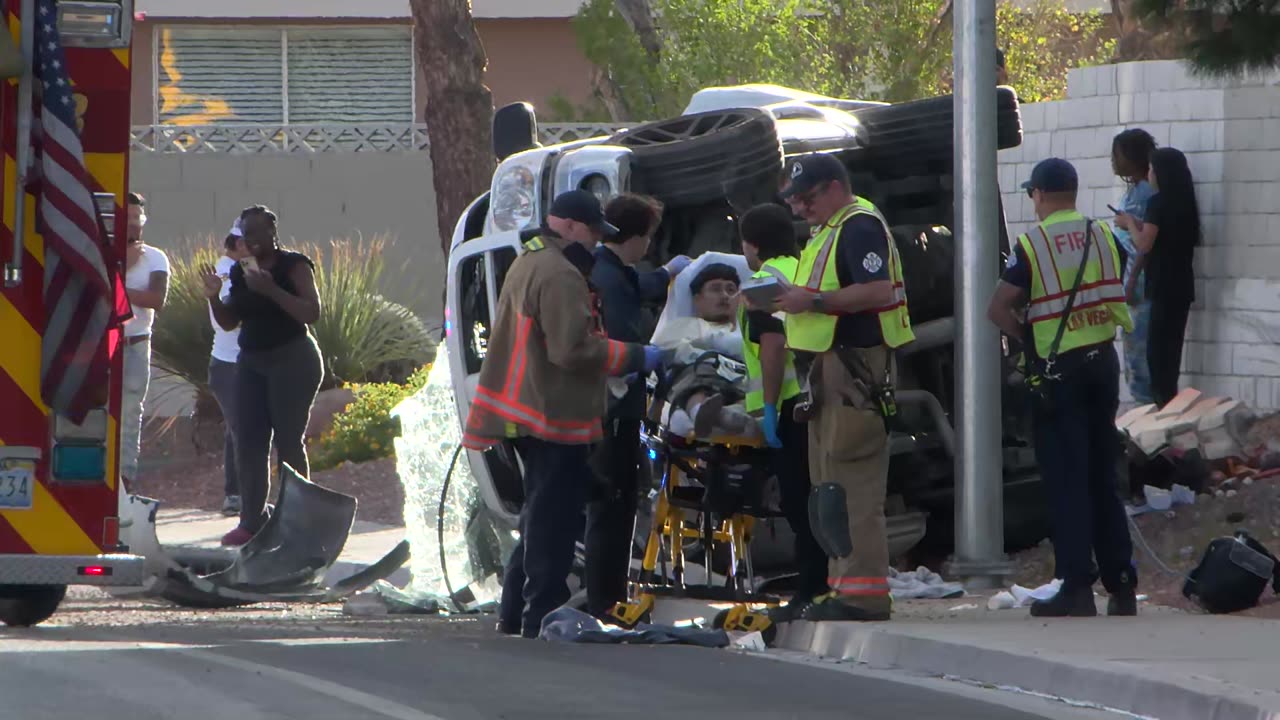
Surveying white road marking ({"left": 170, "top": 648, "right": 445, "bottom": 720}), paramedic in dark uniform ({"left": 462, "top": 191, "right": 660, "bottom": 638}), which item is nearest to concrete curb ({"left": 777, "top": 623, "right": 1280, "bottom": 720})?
paramedic in dark uniform ({"left": 462, "top": 191, "right": 660, "bottom": 638})

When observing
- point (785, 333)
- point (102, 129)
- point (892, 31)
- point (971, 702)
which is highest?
point (892, 31)

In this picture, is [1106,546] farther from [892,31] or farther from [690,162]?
[892,31]

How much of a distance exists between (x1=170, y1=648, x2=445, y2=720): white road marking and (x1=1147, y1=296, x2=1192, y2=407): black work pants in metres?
7.14

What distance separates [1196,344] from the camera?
47.4 feet

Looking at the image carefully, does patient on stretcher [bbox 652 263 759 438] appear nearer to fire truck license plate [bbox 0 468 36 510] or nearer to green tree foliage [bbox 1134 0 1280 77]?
→ green tree foliage [bbox 1134 0 1280 77]

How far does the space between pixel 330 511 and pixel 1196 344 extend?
6104mm

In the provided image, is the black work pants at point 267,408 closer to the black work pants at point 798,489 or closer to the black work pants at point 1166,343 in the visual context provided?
the black work pants at point 798,489

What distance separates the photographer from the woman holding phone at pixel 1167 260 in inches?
538

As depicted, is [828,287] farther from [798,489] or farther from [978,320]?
[978,320]

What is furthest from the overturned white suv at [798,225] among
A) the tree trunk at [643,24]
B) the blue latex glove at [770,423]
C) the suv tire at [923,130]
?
the tree trunk at [643,24]

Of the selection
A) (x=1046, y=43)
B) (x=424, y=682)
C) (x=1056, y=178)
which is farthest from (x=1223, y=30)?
(x=1046, y=43)

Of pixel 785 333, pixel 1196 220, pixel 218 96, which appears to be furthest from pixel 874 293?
pixel 218 96

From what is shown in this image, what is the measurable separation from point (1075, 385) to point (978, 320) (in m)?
1.32

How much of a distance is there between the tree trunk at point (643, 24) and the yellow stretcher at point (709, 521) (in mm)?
15942
